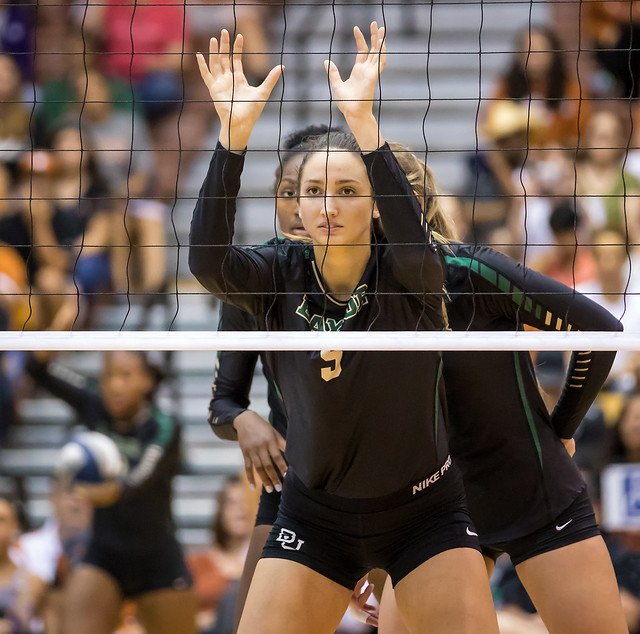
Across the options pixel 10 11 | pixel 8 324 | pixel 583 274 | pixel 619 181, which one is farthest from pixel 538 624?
pixel 10 11

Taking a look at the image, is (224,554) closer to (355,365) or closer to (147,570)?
(147,570)

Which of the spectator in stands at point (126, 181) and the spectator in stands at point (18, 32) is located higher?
the spectator in stands at point (18, 32)

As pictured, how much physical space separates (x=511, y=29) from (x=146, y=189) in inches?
110

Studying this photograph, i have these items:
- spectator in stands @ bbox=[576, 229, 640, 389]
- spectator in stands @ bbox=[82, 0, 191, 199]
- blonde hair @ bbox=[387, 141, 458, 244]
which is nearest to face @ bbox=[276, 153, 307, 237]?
blonde hair @ bbox=[387, 141, 458, 244]

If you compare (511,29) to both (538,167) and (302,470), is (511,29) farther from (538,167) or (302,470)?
(302,470)

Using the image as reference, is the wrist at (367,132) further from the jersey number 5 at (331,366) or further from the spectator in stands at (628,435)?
the spectator in stands at (628,435)

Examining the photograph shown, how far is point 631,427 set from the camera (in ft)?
19.9

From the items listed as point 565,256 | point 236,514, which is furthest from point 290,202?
point 565,256

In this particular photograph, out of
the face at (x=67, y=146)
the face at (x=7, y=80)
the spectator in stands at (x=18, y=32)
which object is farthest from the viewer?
the spectator in stands at (x=18, y=32)

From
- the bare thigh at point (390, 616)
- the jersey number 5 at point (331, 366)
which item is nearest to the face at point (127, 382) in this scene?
the bare thigh at point (390, 616)

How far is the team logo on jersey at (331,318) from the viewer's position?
3.43 metres

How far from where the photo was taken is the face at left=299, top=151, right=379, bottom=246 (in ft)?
11.0

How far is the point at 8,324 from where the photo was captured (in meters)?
7.20

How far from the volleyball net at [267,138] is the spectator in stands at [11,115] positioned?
0.6 inches
